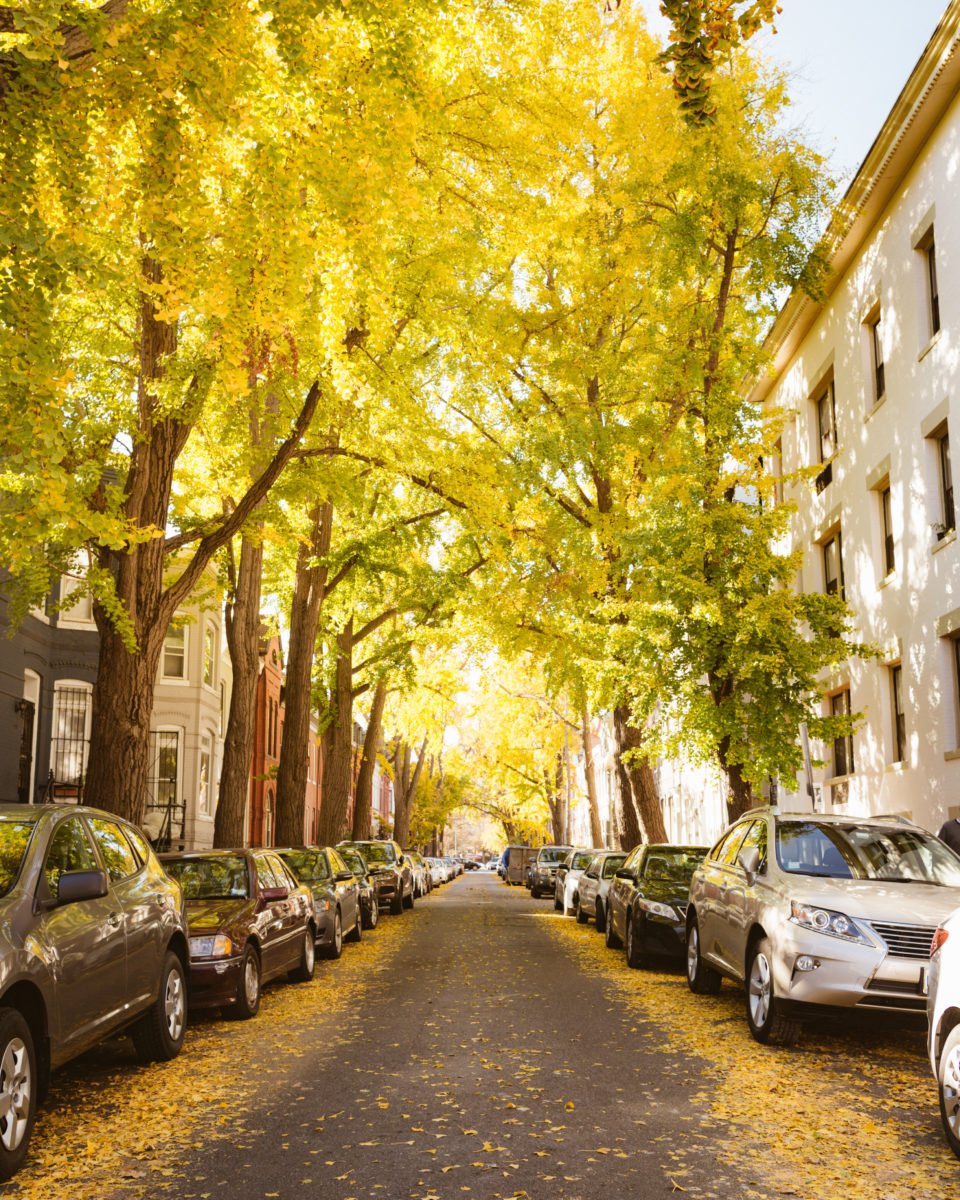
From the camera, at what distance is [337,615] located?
93.9ft

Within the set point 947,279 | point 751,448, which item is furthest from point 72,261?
point 947,279

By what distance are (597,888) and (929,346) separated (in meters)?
10.9

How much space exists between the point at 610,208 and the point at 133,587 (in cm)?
1117

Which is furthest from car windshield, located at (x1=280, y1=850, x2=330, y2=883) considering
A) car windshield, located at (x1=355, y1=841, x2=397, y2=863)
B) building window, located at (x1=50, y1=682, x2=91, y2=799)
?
building window, located at (x1=50, y1=682, x2=91, y2=799)

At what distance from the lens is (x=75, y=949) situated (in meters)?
6.86

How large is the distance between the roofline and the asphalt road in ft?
42.8

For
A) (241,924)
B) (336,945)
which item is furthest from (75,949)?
(336,945)

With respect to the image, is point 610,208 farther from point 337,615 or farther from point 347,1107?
point 347,1107

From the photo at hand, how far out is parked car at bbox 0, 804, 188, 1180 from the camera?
236 inches

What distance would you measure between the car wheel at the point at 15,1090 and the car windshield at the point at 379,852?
73.6 feet

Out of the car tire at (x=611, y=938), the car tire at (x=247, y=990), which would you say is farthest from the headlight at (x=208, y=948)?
the car tire at (x=611, y=938)

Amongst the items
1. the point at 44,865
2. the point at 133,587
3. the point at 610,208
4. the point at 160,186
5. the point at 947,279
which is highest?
the point at 610,208

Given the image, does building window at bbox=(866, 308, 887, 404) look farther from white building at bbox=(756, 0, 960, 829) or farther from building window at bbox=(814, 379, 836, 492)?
building window at bbox=(814, 379, 836, 492)

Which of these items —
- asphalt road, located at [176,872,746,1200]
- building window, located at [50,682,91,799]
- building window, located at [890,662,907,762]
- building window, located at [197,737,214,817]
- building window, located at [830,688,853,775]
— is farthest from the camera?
building window, located at [197,737,214,817]
